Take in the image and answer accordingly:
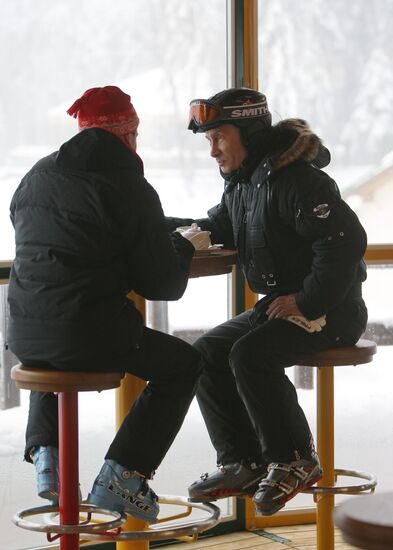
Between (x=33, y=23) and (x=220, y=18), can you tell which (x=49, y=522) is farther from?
(x=220, y=18)

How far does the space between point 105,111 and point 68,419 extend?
79 cm

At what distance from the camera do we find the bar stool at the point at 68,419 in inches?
95.8

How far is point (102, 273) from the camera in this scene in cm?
249

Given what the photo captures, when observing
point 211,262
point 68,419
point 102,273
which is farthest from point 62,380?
point 211,262

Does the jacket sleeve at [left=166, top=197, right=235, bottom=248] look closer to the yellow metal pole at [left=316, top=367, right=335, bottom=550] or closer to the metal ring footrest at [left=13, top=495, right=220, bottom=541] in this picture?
the yellow metal pole at [left=316, top=367, right=335, bottom=550]

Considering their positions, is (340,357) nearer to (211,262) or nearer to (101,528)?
(211,262)

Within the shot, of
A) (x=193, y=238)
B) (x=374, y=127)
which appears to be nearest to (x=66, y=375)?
(x=193, y=238)

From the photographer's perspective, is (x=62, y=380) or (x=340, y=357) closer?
(x=62, y=380)

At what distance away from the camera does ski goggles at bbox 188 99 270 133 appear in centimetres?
306

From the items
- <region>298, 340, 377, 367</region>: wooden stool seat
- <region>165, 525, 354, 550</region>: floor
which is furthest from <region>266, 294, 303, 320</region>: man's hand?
<region>165, 525, 354, 550</region>: floor

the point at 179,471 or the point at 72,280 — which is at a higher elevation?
the point at 72,280

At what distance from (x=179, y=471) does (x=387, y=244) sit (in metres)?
1.19

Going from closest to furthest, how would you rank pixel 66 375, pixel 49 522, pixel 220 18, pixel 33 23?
pixel 66 375, pixel 49 522, pixel 33 23, pixel 220 18

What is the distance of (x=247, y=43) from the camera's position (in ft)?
12.4
